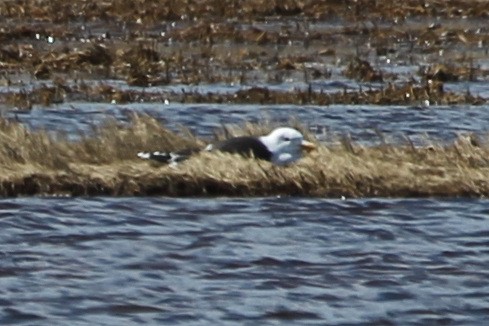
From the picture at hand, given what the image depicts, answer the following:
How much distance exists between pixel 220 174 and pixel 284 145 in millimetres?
659

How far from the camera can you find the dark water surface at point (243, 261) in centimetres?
999

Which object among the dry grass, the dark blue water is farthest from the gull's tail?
the dark blue water

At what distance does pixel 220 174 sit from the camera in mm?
13648

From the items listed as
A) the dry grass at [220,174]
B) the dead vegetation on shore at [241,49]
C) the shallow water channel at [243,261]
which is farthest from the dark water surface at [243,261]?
the dead vegetation on shore at [241,49]

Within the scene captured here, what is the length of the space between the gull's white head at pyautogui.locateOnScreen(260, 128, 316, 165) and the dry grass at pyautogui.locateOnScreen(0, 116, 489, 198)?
88mm

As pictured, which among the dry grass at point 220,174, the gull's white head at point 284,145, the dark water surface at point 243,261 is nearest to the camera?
the dark water surface at point 243,261

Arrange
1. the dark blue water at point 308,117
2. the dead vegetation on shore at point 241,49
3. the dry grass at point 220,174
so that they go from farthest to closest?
the dead vegetation on shore at point 241,49 < the dark blue water at point 308,117 < the dry grass at point 220,174

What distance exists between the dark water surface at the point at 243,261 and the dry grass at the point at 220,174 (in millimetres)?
163

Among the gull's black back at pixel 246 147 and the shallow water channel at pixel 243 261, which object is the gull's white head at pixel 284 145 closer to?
the gull's black back at pixel 246 147

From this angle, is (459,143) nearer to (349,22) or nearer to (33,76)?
(33,76)

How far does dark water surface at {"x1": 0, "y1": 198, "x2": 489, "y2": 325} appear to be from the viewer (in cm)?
999

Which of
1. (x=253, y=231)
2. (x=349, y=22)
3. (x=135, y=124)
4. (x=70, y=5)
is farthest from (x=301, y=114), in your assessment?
(x=70, y=5)

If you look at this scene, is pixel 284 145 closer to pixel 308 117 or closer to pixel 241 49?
pixel 308 117

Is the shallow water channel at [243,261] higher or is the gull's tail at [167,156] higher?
the gull's tail at [167,156]
